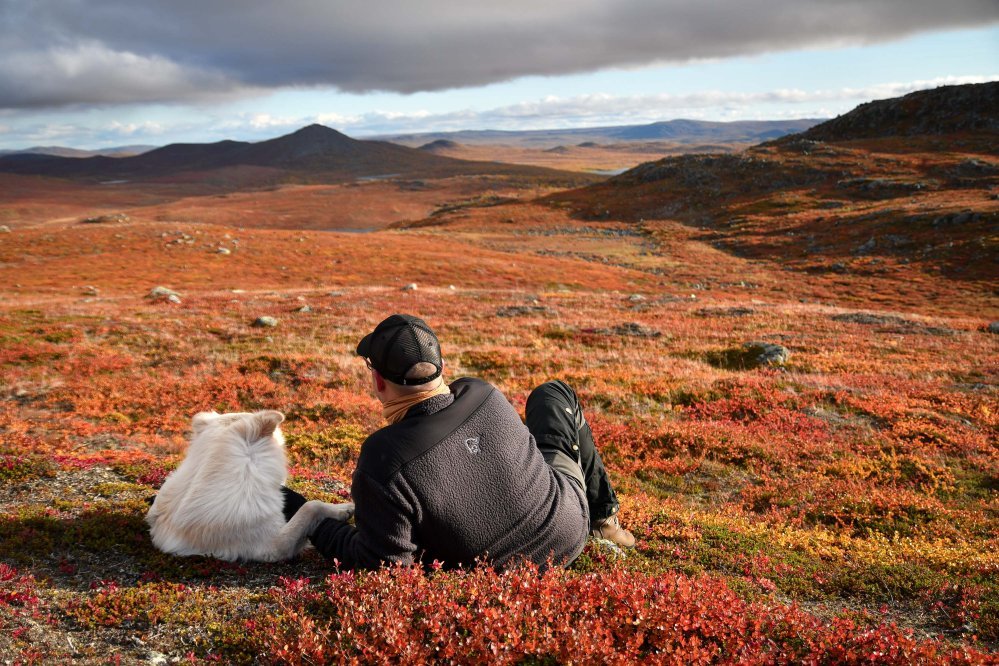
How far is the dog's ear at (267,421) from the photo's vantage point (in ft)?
15.0

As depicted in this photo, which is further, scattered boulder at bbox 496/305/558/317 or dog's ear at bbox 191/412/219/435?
scattered boulder at bbox 496/305/558/317

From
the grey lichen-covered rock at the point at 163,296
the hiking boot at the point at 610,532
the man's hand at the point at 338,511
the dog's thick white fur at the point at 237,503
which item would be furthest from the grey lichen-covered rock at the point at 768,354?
the grey lichen-covered rock at the point at 163,296

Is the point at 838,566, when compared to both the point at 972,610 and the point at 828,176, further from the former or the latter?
the point at 828,176

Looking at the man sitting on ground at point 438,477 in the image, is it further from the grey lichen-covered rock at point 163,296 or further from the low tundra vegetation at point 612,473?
the grey lichen-covered rock at point 163,296

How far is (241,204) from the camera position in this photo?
489 ft

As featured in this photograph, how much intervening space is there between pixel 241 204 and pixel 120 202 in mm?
49175

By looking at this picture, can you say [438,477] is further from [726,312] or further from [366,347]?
[726,312]

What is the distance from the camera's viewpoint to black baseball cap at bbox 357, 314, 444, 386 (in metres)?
3.62

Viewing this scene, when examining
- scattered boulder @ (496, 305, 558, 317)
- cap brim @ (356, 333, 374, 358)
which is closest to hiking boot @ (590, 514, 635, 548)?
cap brim @ (356, 333, 374, 358)

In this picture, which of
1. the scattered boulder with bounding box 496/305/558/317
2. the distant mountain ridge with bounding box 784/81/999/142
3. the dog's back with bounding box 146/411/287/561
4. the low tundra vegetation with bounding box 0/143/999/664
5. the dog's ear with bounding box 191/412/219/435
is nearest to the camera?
the low tundra vegetation with bounding box 0/143/999/664

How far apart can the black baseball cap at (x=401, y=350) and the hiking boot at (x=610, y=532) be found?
275cm

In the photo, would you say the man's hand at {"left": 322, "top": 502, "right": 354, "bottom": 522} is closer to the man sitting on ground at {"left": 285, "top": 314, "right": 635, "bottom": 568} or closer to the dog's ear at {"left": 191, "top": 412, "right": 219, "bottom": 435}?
the man sitting on ground at {"left": 285, "top": 314, "right": 635, "bottom": 568}

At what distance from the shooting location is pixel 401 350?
11.9 feet

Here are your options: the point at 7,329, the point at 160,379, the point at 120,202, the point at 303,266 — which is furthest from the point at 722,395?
the point at 120,202
